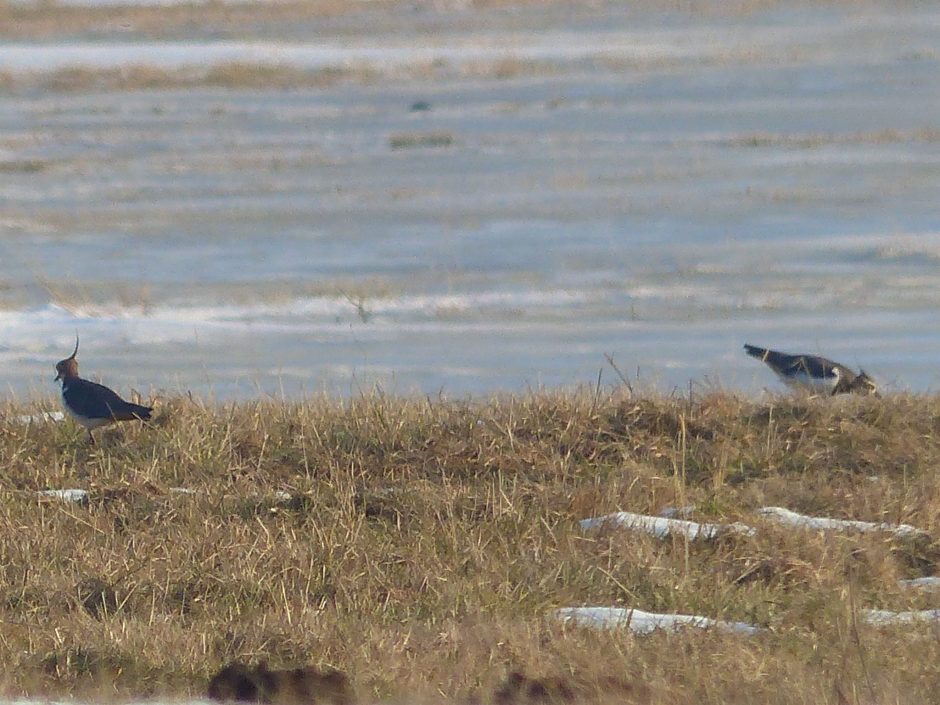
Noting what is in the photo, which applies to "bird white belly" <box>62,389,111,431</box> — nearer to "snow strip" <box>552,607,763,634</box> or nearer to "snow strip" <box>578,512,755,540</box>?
"snow strip" <box>578,512,755,540</box>

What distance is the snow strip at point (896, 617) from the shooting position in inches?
215

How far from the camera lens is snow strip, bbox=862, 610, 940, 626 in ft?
17.9

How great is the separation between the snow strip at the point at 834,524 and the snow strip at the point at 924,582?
30 cm

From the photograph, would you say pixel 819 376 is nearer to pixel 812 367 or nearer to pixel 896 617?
pixel 812 367

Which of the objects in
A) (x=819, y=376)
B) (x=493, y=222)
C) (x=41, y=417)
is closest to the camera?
(x=41, y=417)

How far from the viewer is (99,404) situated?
24.9 ft

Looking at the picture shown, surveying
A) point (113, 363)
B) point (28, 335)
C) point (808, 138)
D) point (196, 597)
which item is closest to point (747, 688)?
point (196, 597)

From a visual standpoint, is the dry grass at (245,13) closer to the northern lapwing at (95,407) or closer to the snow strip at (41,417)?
the snow strip at (41,417)

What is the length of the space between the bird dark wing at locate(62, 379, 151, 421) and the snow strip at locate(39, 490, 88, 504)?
504mm

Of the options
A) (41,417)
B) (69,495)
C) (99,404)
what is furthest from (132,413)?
(41,417)

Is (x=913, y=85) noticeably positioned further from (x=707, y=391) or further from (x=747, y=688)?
(x=747, y=688)

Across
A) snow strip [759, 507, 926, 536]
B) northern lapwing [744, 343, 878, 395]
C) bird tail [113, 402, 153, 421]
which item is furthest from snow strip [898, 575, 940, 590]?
bird tail [113, 402, 153, 421]

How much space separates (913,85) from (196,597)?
1893 centimetres

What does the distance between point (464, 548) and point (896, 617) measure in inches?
60.6
